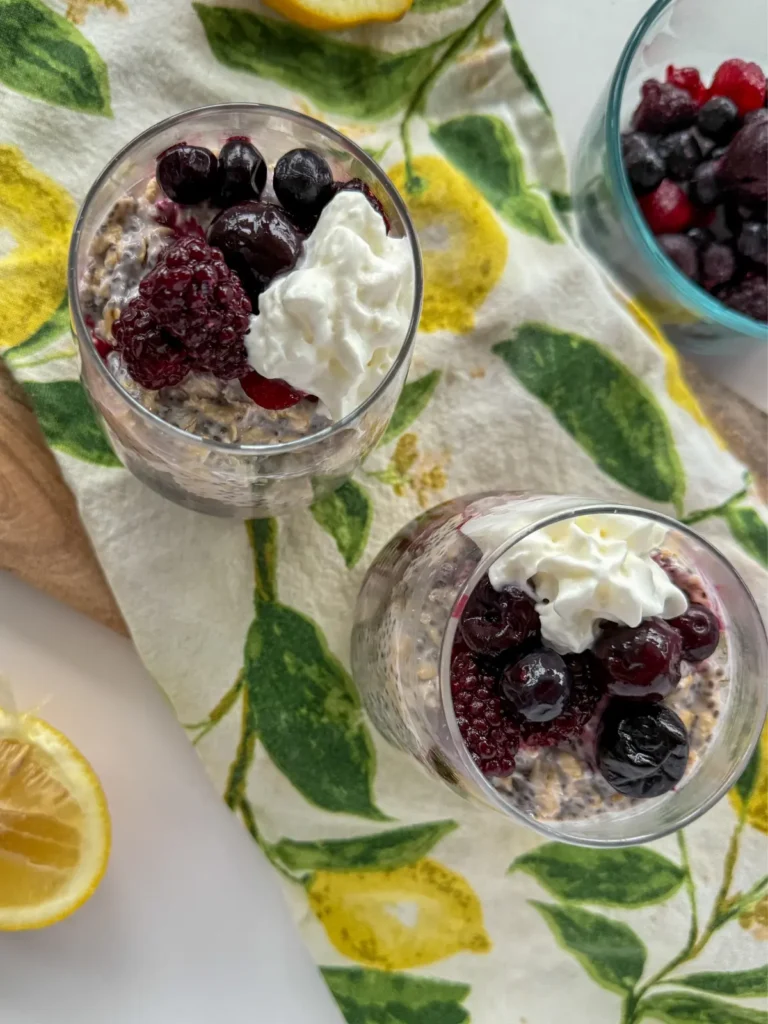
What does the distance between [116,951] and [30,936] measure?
0.33 feet

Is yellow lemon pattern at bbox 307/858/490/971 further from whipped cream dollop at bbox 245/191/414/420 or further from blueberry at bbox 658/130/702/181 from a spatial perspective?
blueberry at bbox 658/130/702/181

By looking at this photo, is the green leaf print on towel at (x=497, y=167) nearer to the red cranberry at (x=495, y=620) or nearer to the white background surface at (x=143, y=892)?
the red cranberry at (x=495, y=620)

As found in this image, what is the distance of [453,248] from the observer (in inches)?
45.4

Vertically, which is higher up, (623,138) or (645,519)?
(623,138)

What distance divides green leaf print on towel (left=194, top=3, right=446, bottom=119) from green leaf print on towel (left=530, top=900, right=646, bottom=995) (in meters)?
1.00

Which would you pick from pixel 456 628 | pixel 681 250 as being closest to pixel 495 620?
pixel 456 628

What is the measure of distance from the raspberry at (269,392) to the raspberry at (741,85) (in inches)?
31.5

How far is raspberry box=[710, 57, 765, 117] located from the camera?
1230 millimetres

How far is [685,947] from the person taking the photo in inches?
45.0

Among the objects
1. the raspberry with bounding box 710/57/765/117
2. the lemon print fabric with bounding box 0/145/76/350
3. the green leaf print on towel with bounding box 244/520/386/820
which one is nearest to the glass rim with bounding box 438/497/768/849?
the green leaf print on towel with bounding box 244/520/386/820

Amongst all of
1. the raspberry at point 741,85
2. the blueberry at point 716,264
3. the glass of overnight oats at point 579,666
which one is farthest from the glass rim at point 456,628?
the raspberry at point 741,85

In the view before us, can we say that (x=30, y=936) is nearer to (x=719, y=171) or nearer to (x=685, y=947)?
(x=685, y=947)

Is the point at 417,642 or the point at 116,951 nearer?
the point at 417,642

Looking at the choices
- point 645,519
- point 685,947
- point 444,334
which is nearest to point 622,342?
point 444,334
